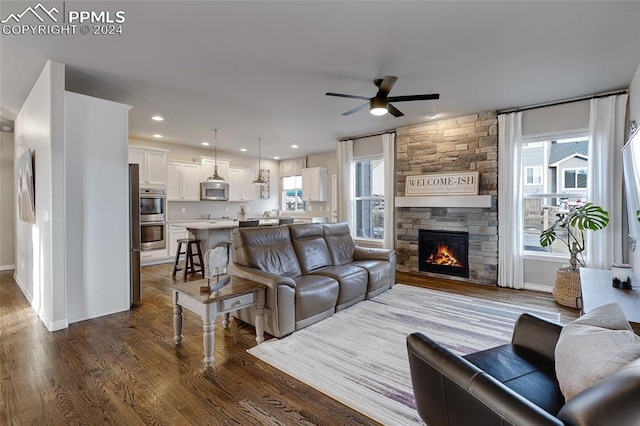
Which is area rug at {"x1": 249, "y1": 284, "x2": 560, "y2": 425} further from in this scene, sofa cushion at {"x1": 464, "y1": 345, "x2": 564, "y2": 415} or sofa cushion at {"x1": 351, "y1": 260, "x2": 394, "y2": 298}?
sofa cushion at {"x1": 464, "y1": 345, "x2": 564, "y2": 415}

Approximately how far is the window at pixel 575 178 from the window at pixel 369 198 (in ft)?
9.95

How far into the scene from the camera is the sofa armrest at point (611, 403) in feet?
2.77

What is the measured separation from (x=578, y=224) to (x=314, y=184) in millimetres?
5681

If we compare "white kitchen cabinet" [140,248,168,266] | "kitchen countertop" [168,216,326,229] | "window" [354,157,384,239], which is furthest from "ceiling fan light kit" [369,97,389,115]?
"white kitchen cabinet" [140,248,168,266]

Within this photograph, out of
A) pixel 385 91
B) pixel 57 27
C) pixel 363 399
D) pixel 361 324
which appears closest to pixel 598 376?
pixel 363 399

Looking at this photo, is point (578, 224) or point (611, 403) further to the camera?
point (578, 224)

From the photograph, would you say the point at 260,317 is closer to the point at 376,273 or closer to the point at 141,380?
the point at 141,380

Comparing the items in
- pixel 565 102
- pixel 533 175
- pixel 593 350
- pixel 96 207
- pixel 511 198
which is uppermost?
pixel 565 102

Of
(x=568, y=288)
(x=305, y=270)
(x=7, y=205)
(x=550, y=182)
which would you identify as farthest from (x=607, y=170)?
(x=7, y=205)

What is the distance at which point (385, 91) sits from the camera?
3279 millimetres

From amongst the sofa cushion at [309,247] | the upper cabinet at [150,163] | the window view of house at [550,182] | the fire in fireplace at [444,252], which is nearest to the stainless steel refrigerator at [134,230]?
the sofa cushion at [309,247]

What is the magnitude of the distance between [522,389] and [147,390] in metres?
2.26

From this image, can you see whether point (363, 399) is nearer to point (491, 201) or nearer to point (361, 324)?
point (361, 324)

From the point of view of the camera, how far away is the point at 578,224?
3.73 metres
